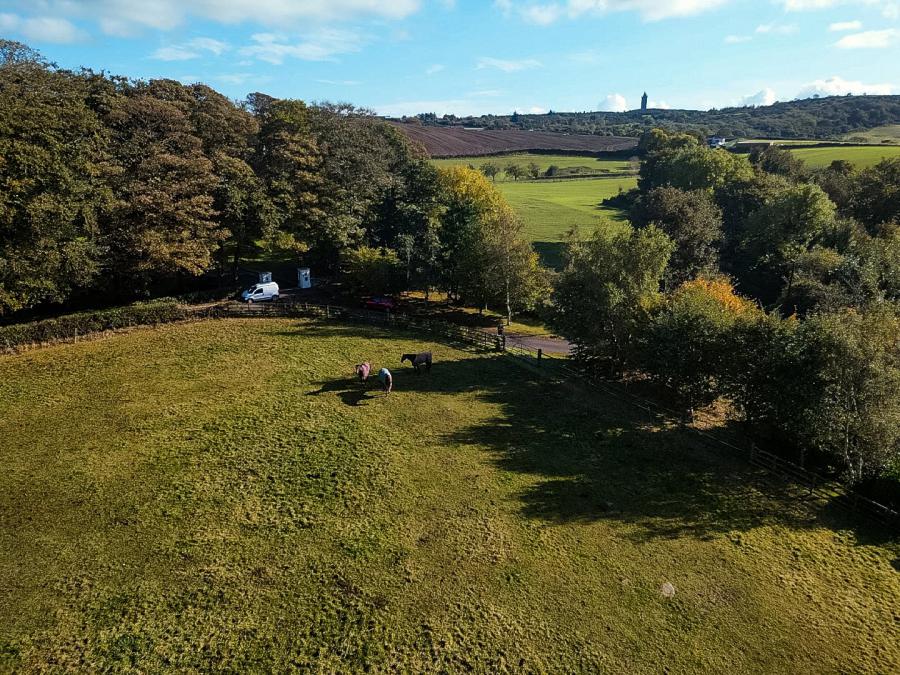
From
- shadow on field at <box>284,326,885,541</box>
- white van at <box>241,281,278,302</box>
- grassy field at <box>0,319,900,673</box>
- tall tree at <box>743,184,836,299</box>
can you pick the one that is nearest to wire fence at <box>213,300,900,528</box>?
shadow on field at <box>284,326,885,541</box>

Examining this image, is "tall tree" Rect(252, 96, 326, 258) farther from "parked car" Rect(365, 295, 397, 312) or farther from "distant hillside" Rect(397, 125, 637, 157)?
"distant hillside" Rect(397, 125, 637, 157)

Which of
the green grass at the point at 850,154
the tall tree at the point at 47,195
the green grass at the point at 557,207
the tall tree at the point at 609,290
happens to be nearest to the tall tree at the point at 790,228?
the green grass at the point at 557,207

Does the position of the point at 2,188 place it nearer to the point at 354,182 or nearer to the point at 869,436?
the point at 354,182

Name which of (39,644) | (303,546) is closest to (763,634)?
(303,546)

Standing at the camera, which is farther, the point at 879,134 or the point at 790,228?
the point at 879,134

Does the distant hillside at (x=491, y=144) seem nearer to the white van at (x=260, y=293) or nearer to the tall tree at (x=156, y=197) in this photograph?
the tall tree at (x=156, y=197)

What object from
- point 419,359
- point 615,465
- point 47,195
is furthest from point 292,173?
point 615,465

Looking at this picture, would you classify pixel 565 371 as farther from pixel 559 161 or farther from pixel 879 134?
pixel 879 134

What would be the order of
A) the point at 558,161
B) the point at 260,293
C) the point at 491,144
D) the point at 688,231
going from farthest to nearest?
the point at 491,144 → the point at 558,161 → the point at 688,231 → the point at 260,293
